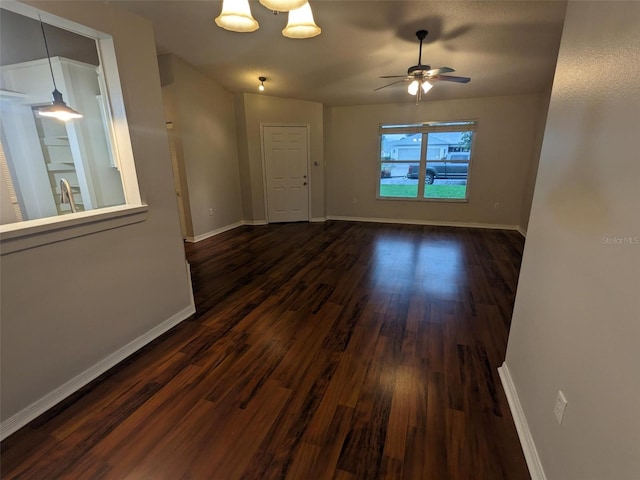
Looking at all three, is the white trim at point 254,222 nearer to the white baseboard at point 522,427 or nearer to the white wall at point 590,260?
the white baseboard at point 522,427

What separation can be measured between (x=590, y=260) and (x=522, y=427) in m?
0.98

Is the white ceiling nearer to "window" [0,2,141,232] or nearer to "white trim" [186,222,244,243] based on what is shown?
"window" [0,2,141,232]

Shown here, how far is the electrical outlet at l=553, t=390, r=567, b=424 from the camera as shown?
3.51 ft

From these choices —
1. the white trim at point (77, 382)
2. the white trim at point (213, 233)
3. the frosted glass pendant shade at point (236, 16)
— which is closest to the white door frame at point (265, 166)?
the white trim at point (213, 233)

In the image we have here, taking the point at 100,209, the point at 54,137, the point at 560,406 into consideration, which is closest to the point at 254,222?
the point at 54,137

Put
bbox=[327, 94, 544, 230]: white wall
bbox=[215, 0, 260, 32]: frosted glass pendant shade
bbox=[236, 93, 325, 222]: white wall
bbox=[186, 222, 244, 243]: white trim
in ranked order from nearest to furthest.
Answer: bbox=[215, 0, 260, 32]: frosted glass pendant shade → bbox=[186, 222, 244, 243]: white trim → bbox=[327, 94, 544, 230]: white wall → bbox=[236, 93, 325, 222]: white wall

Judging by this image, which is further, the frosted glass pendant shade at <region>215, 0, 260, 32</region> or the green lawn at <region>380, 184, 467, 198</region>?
the green lawn at <region>380, 184, 467, 198</region>

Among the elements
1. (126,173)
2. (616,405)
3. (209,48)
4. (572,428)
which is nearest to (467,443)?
(572,428)

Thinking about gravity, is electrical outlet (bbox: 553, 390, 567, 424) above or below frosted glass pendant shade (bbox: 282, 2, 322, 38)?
below

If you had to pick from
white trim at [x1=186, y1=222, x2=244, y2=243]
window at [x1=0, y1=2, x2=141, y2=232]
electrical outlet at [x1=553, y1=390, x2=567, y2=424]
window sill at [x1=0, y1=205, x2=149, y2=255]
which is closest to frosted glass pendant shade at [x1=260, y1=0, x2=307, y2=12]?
window sill at [x1=0, y1=205, x2=149, y2=255]

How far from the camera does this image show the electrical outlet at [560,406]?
1071 mm

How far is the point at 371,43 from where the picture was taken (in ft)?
10.1

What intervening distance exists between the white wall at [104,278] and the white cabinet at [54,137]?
89cm

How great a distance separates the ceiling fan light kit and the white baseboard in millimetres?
2360
